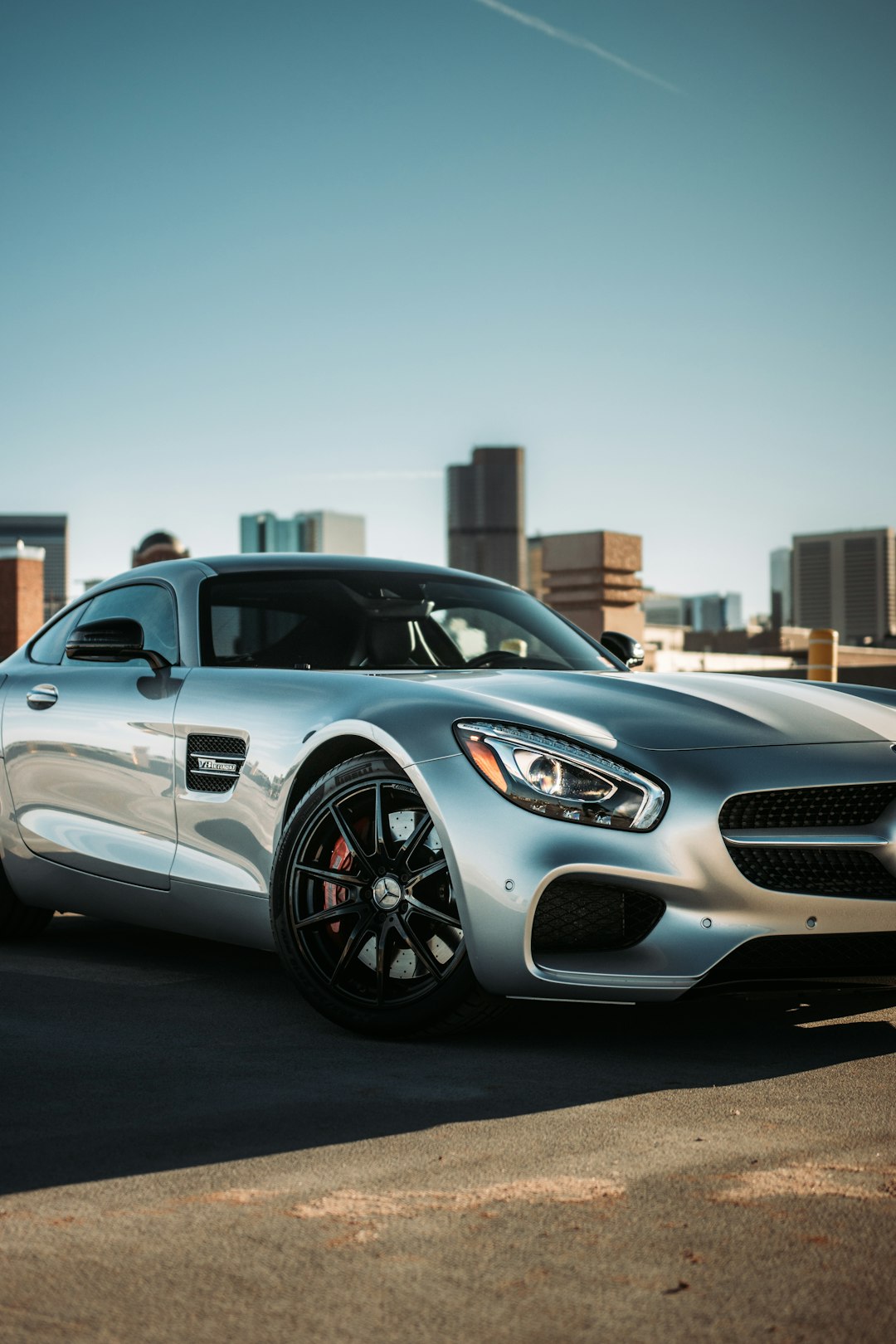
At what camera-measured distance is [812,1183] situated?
Result: 9.53 ft

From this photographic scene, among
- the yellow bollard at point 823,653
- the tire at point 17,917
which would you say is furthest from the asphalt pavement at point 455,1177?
the yellow bollard at point 823,653

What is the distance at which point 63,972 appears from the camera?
5.41 m

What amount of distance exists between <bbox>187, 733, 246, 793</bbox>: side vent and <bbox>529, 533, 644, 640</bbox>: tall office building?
52.4 ft

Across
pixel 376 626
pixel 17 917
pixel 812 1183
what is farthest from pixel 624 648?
pixel 812 1183

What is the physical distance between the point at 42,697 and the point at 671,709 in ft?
8.27

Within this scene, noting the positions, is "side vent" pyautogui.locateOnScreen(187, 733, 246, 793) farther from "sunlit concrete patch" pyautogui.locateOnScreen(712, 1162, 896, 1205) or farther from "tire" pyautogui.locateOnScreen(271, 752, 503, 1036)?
"sunlit concrete patch" pyautogui.locateOnScreen(712, 1162, 896, 1205)

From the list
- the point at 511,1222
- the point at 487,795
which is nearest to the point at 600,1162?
the point at 511,1222

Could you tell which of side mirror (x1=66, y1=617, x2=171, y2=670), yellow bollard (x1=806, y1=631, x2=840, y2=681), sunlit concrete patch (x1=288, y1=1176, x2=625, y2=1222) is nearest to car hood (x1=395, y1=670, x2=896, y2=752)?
side mirror (x1=66, y1=617, x2=171, y2=670)

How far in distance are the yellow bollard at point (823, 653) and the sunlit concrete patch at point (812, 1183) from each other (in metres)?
10.5

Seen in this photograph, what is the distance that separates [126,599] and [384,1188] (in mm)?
3364

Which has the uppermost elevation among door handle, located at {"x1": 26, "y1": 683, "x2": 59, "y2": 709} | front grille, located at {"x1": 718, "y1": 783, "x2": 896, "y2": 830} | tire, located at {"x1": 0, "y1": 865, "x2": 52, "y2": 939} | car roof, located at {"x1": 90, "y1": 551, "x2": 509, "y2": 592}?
car roof, located at {"x1": 90, "y1": 551, "x2": 509, "y2": 592}

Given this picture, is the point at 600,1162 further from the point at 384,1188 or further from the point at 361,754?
the point at 361,754

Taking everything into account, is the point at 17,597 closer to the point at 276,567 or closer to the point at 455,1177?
the point at 276,567

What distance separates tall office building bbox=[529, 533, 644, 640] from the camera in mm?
20797
